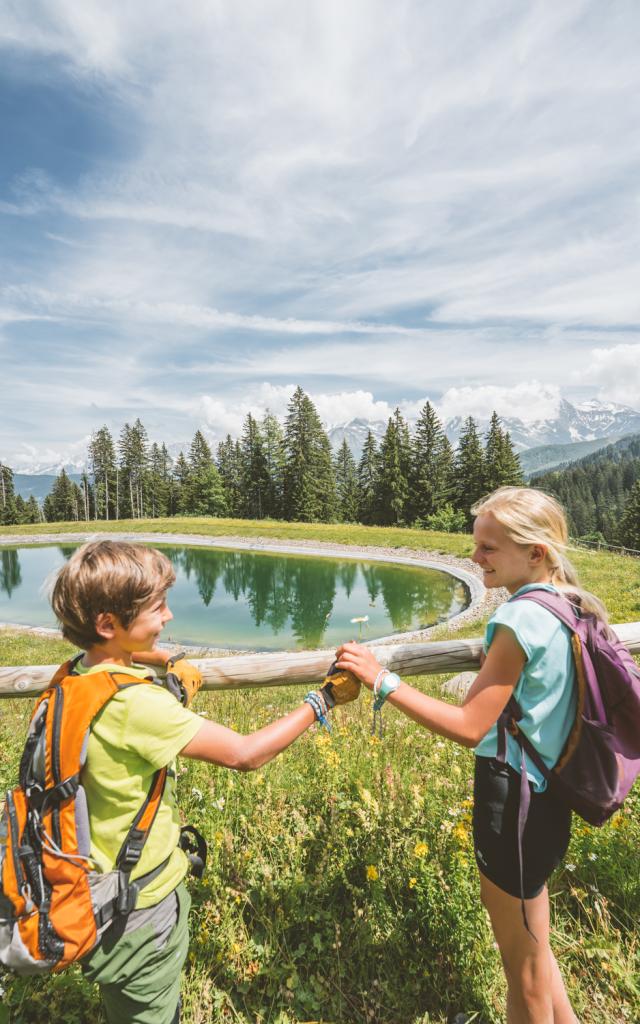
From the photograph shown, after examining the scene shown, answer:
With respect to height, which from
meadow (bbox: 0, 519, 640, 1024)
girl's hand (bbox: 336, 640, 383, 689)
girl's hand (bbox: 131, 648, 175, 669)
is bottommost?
meadow (bbox: 0, 519, 640, 1024)

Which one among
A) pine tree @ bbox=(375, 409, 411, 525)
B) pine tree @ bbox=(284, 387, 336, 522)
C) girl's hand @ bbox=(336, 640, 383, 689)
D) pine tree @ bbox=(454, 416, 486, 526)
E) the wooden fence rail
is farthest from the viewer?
pine tree @ bbox=(284, 387, 336, 522)

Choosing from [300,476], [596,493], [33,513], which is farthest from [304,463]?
[596,493]

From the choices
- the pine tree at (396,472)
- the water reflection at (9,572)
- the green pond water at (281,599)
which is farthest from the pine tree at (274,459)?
the water reflection at (9,572)

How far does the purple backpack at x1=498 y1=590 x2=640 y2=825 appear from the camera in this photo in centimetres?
168

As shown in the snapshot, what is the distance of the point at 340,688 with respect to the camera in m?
1.96

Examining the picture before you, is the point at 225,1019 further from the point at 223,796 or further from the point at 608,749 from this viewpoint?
the point at 608,749

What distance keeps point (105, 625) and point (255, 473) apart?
192ft

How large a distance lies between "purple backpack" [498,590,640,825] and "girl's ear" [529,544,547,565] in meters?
0.23

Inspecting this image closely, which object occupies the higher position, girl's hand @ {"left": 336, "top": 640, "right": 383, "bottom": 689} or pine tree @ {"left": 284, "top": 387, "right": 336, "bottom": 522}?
pine tree @ {"left": 284, "top": 387, "right": 336, "bottom": 522}

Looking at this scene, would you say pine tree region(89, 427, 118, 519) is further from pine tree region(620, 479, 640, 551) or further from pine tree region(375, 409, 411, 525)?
pine tree region(620, 479, 640, 551)

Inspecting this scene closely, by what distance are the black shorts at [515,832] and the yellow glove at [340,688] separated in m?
0.59

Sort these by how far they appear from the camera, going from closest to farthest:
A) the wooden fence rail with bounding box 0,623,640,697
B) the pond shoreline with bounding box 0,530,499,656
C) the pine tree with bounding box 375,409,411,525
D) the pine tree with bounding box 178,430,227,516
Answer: the wooden fence rail with bounding box 0,623,640,697, the pond shoreline with bounding box 0,530,499,656, the pine tree with bounding box 375,409,411,525, the pine tree with bounding box 178,430,227,516

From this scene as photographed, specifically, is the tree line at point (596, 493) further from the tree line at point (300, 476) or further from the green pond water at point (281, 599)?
the green pond water at point (281, 599)

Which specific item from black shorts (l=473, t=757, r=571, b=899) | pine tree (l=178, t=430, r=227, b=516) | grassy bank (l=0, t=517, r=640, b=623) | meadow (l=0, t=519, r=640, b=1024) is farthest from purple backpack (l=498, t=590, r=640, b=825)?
pine tree (l=178, t=430, r=227, b=516)
